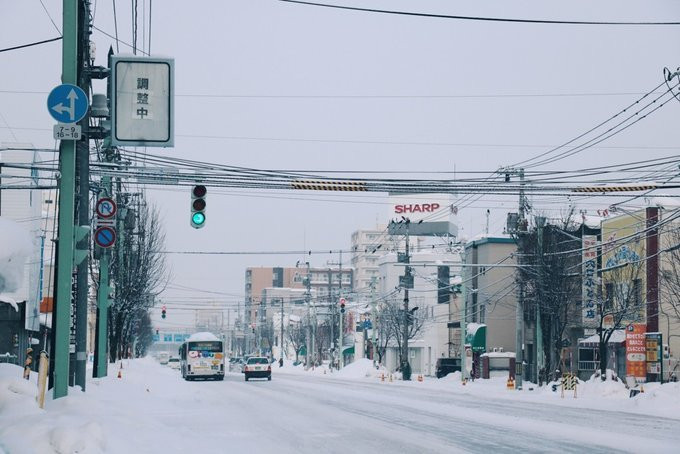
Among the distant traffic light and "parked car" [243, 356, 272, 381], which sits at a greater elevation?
the distant traffic light

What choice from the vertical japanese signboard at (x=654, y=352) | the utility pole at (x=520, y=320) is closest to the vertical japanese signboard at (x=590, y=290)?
the utility pole at (x=520, y=320)

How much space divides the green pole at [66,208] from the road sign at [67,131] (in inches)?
10.9

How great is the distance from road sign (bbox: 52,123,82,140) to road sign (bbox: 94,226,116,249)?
383 inches

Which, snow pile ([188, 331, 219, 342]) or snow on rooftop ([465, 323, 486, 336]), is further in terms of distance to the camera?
snow on rooftop ([465, 323, 486, 336])

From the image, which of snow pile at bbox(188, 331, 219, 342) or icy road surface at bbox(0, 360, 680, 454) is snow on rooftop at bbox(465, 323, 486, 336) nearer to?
snow pile at bbox(188, 331, 219, 342)

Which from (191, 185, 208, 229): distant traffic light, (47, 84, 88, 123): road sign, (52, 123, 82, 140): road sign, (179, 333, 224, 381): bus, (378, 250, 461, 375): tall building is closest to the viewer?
(47, 84, 88, 123): road sign

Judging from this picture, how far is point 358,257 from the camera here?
197 meters

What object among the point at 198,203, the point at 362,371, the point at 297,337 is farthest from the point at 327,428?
the point at 297,337

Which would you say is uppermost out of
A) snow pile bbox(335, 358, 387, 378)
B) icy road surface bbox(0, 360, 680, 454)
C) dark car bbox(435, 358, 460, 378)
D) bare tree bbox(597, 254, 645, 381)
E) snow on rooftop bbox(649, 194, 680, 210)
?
→ snow on rooftop bbox(649, 194, 680, 210)

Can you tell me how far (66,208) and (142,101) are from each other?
2514 mm

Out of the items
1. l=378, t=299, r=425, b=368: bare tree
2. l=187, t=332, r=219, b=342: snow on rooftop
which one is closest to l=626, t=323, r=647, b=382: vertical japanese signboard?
l=187, t=332, r=219, b=342: snow on rooftop

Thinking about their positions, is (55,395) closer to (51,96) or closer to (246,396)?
(51,96)

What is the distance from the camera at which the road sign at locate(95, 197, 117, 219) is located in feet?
89.8

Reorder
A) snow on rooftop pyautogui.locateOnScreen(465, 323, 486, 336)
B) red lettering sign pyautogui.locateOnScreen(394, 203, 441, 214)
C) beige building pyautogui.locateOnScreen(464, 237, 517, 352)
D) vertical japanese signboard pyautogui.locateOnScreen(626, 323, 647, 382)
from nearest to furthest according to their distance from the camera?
vertical japanese signboard pyautogui.locateOnScreen(626, 323, 647, 382)
snow on rooftop pyautogui.locateOnScreen(465, 323, 486, 336)
beige building pyautogui.locateOnScreen(464, 237, 517, 352)
red lettering sign pyautogui.locateOnScreen(394, 203, 441, 214)
